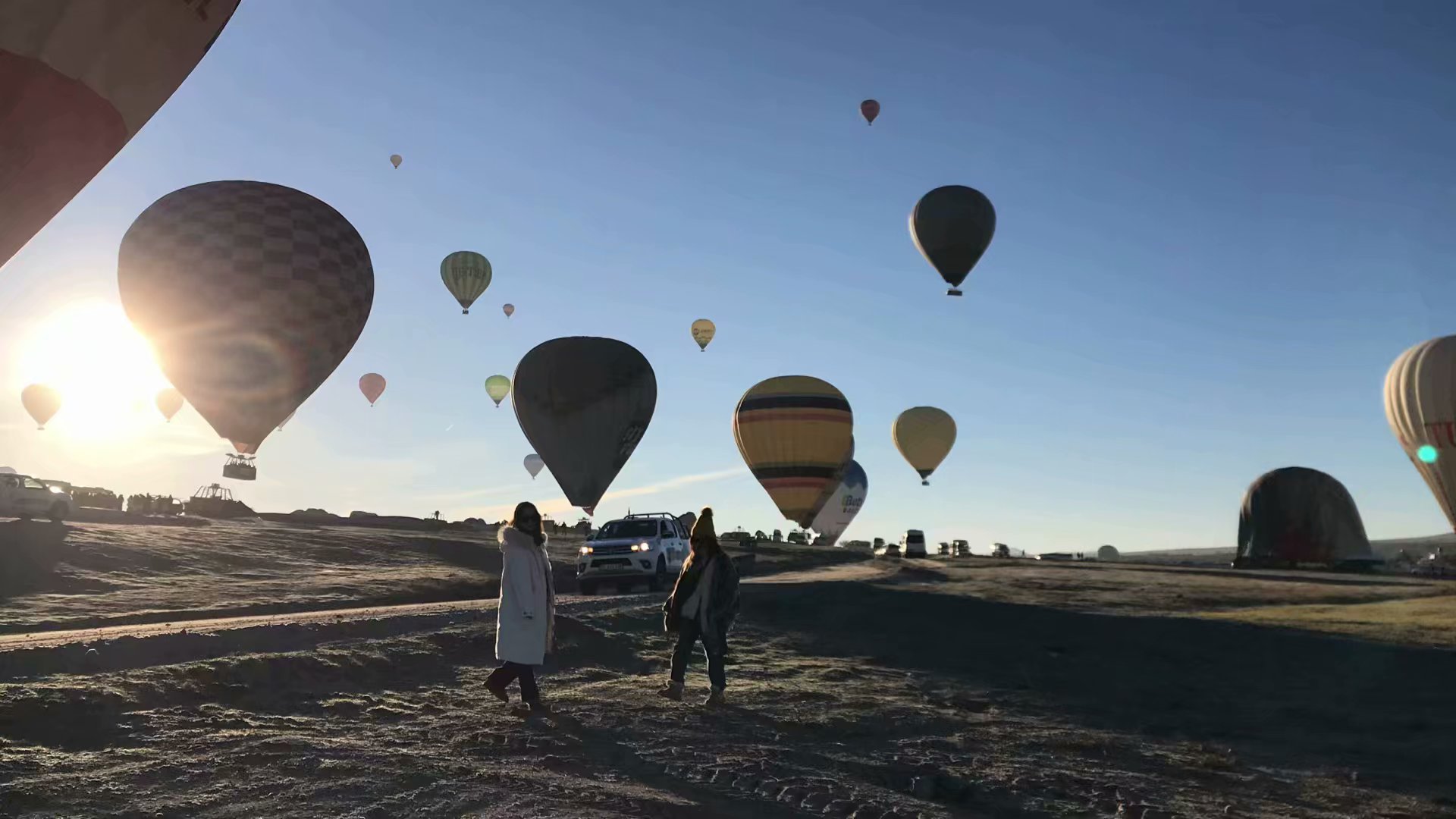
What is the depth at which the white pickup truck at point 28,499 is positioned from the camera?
35.9m

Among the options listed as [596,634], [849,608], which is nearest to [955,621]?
[849,608]

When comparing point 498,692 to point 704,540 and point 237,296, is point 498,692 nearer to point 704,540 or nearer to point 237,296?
point 704,540

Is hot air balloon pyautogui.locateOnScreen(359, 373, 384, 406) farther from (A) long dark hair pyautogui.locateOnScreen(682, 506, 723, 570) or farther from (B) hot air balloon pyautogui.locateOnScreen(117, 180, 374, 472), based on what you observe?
(A) long dark hair pyautogui.locateOnScreen(682, 506, 723, 570)

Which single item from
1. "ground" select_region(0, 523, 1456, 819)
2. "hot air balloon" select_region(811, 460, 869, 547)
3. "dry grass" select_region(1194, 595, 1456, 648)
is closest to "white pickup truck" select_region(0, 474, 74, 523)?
"ground" select_region(0, 523, 1456, 819)

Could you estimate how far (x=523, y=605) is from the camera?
11.0 meters

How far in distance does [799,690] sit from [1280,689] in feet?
19.4

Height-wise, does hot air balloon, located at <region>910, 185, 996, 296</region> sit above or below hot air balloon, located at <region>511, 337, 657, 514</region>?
above

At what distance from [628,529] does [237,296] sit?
718 inches

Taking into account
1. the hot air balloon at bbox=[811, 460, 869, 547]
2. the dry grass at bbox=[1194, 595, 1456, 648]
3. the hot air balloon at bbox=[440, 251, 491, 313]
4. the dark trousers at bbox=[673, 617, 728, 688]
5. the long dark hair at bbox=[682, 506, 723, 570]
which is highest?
the hot air balloon at bbox=[440, 251, 491, 313]

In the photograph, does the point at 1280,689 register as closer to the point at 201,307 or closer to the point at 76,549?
the point at 76,549

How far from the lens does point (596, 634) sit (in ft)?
56.9

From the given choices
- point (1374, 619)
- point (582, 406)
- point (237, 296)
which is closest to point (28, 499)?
point (237, 296)

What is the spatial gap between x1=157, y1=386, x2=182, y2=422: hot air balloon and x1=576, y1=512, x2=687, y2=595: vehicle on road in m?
53.7

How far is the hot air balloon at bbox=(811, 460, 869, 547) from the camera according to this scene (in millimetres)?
95688
